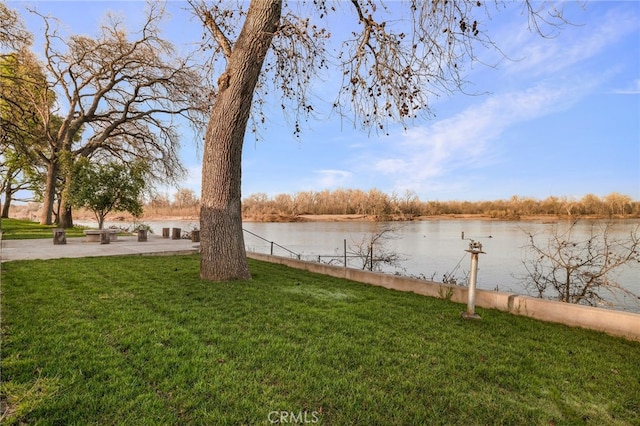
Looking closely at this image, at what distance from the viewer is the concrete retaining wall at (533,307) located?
12.5 ft

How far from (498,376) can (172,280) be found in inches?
199

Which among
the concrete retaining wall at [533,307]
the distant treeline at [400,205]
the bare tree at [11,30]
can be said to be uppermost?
the bare tree at [11,30]

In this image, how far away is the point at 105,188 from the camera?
42.5ft

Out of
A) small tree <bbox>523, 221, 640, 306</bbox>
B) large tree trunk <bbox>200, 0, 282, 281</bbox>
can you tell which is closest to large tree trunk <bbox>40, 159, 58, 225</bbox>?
large tree trunk <bbox>200, 0, 282, 281</bbox>

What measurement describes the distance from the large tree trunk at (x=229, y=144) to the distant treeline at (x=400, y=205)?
11.6 meters

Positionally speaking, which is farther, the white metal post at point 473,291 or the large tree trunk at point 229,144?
the large tree trunk at point 229,144

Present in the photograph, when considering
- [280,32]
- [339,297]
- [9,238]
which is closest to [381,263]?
[339,297]

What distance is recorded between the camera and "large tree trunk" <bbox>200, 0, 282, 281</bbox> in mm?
5789

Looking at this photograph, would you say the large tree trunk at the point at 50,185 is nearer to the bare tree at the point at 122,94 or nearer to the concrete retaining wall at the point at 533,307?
the bare tree at the point at 122,94

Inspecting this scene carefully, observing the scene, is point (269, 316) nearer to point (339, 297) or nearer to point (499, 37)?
point (339, 297)

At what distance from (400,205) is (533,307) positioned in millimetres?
20984

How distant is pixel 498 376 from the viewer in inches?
103

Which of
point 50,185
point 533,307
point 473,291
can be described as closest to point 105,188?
point 50,185

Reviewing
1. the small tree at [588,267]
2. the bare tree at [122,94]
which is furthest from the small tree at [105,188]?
the small tree at [588,267]
